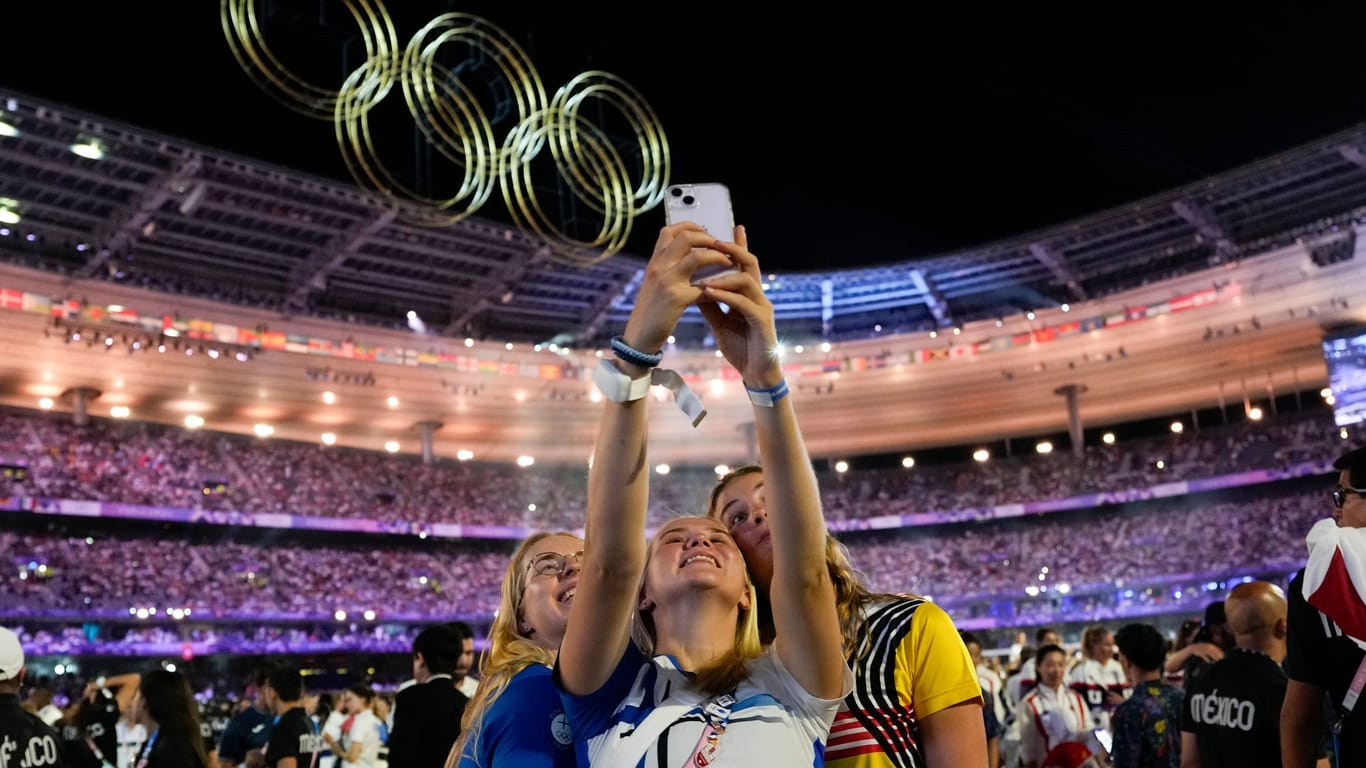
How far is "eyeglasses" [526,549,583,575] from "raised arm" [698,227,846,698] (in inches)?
52.6

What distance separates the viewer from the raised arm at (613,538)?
2.56 meters

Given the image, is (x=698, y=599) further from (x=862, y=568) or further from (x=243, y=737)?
(x=862, y=568)

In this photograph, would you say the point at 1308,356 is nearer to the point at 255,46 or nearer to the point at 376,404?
the point at 376,404

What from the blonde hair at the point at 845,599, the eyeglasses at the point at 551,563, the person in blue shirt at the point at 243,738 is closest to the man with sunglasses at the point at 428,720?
the eyeglasses at the point at 551,563

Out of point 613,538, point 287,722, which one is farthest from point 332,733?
point 613,538

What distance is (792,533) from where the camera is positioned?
260 cm

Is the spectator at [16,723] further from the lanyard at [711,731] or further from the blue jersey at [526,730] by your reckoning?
the lanyard at [711,731]

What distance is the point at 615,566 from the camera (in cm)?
260

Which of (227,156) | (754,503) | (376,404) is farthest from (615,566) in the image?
(376,404)

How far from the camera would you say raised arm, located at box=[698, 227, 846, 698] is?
8.41 feet

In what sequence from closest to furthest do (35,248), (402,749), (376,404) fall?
(402,749) < (35,248) < (376,404)

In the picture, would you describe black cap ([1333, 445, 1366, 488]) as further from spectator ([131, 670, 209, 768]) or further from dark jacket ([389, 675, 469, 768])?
spectator ([131, 670, 209, 768])

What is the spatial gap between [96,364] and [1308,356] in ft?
146

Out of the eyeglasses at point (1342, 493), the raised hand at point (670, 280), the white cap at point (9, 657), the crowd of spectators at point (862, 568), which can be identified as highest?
the crowd of spectators at point (862, 568)
